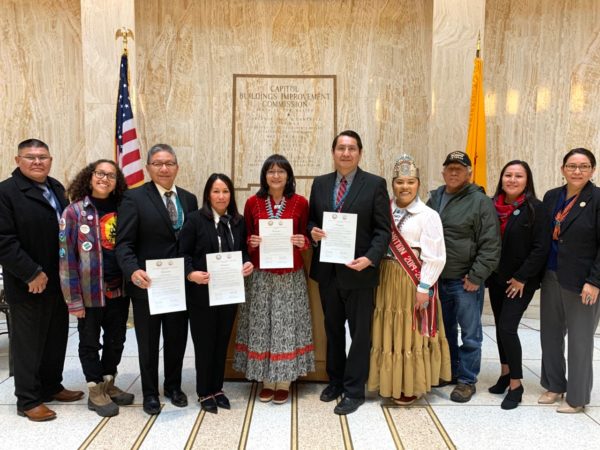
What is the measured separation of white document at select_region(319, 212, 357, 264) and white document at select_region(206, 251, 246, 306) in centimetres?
57

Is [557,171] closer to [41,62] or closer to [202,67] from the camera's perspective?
[202,67]

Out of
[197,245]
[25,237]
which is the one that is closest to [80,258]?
[25,237]

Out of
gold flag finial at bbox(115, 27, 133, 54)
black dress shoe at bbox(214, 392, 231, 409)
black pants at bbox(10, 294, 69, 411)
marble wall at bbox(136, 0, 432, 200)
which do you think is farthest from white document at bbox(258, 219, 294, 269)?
gold flag finial at bbox(115, 27, 133, 54)

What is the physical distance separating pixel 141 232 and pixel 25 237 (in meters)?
0.78

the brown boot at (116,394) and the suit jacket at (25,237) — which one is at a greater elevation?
the suit jacket at (25,237)

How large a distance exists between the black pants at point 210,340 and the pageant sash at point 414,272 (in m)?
1.20

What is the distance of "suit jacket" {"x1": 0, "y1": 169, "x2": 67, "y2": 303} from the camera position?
2.93 m

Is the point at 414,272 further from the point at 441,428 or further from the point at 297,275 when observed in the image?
the point at 441,428

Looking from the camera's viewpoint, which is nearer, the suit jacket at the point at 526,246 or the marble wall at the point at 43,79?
the suit jacket at the point at 526,246

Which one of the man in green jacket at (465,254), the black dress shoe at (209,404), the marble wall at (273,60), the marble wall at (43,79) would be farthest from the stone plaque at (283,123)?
the black dress shoe at (209,404)

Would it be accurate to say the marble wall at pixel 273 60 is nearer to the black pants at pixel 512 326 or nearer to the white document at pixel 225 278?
the black pants at pixel 512 326

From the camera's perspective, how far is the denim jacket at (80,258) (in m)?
2.98

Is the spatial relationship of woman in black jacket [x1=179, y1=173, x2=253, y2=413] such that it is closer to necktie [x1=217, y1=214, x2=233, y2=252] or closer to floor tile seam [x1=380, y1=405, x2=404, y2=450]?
necktie [x1=217, y1=214, x2=233, y2=252]

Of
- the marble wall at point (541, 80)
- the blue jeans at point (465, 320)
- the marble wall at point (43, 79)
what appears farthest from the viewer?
the marble wall at point (43, 79)
